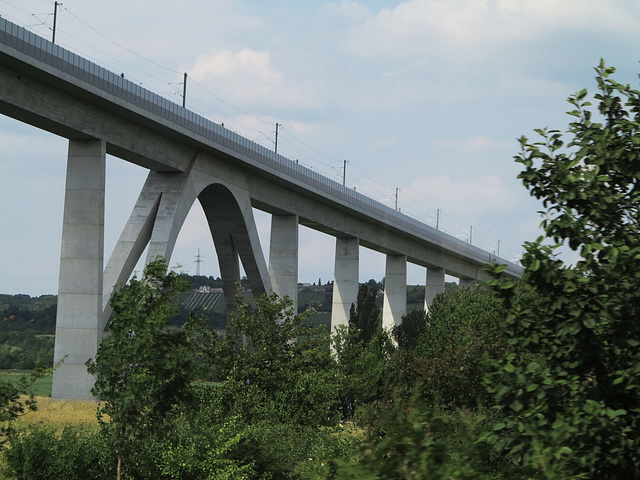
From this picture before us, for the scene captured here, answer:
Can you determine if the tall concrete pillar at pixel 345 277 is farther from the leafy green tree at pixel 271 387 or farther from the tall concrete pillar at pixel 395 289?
the leafy green tree at pixel 271 387

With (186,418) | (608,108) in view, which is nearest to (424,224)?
(186,418)

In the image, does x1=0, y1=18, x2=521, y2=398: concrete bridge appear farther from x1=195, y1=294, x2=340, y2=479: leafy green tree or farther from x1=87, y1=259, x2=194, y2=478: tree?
x1=195, y1=294, x2=340, y2=479: leafy green tree

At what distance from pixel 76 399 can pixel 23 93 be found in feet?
35.9

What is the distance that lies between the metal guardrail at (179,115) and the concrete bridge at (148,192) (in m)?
0.06

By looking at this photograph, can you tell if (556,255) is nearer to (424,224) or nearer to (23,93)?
(23,93)

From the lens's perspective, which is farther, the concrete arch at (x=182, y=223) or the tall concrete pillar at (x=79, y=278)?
the concrete arch at (x=182, y=223)

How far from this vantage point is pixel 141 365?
20.5 m

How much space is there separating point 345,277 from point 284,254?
9.26m

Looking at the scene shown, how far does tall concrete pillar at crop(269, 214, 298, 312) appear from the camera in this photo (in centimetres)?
4969

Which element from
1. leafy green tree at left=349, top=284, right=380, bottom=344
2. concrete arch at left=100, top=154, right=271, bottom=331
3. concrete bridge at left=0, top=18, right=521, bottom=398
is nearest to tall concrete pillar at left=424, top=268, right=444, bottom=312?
concrete bridge at left=0, top=18, right=521, bottom=398

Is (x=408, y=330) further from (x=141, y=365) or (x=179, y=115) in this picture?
(x=141, y=365)

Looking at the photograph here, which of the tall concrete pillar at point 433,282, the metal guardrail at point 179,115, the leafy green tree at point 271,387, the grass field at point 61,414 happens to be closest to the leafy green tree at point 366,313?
the metal guardrail at point 179,115

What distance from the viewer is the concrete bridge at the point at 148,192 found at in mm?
29781

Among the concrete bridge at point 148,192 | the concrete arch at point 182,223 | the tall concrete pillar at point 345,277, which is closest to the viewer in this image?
the concrete bridge at point 148,192
